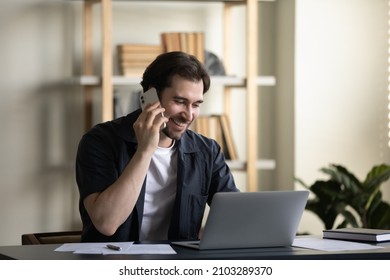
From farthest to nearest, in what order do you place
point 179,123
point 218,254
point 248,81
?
point 248,81 → point 179,123 → point 218,254

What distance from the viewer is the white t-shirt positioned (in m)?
2.80

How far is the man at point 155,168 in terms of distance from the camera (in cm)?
262

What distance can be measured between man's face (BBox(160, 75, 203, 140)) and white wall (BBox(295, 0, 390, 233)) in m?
1.91

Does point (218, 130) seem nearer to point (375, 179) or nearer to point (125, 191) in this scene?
point (375, 179)

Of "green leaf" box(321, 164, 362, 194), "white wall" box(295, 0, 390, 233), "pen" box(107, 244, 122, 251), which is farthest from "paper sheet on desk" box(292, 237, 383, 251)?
"white wall" box(295, 0, 390, 233)

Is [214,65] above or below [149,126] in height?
above

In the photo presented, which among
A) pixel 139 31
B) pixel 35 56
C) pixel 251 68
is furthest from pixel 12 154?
pixel 251 68

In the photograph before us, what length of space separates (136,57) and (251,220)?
218 centimetres

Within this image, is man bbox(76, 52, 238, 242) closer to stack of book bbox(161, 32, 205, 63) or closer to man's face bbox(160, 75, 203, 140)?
man's face bbox(160, 75, 203, 140)

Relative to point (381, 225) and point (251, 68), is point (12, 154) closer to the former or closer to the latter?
point (251, 68)

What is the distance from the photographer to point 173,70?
Answer: 2.84 meters

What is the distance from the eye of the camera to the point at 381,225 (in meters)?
4.30

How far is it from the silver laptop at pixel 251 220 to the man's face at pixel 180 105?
552mm

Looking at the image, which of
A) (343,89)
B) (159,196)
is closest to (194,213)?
(159,196)
